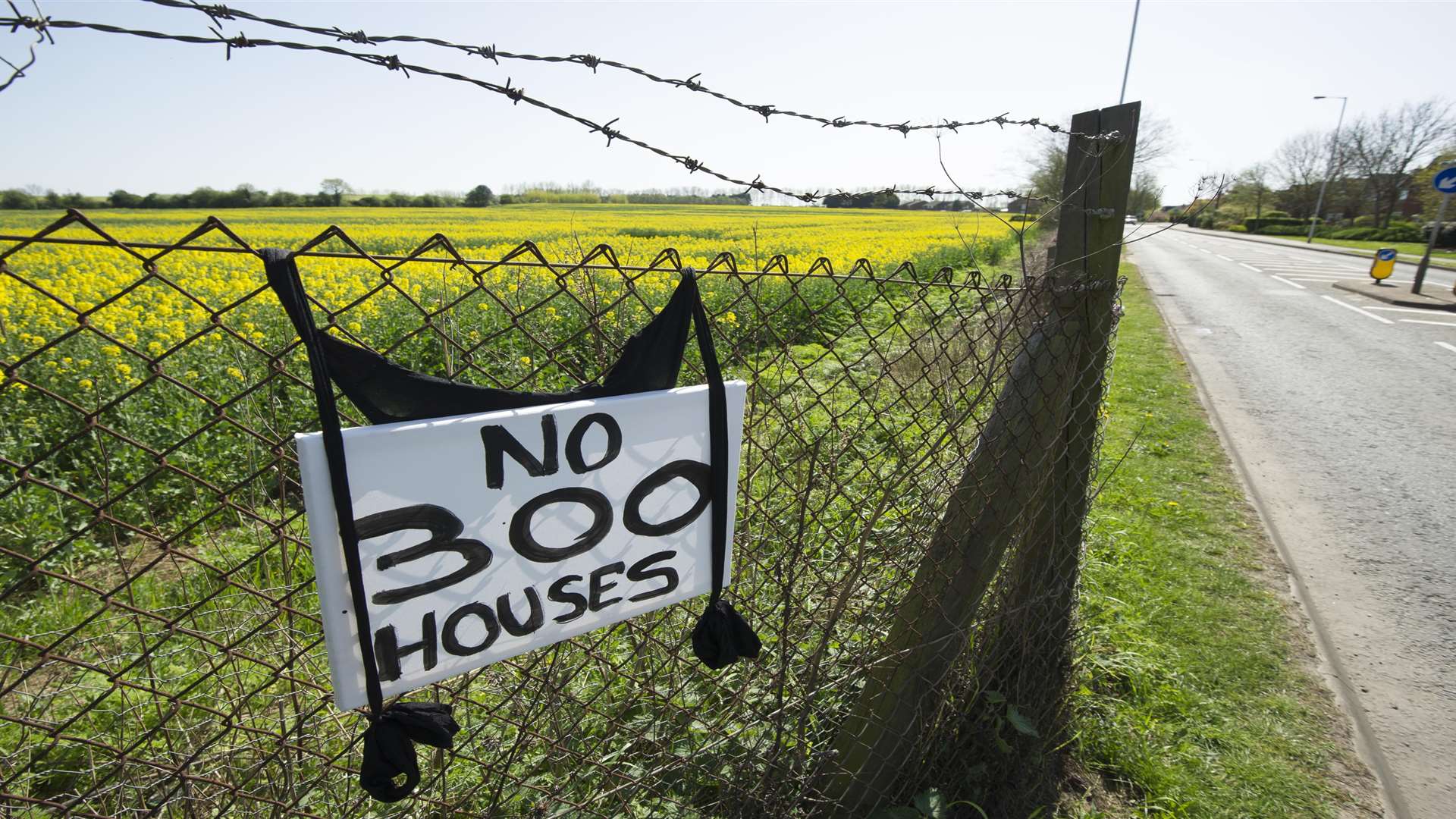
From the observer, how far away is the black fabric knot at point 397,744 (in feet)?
3.71

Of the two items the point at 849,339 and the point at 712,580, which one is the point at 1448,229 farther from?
the point at 712,580

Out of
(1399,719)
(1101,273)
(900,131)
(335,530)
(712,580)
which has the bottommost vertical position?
(1399,719)

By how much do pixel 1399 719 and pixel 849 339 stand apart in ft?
24.2

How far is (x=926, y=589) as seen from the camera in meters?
2.14

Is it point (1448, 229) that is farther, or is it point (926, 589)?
point (1448, 229)

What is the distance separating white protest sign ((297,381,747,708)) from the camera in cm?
109

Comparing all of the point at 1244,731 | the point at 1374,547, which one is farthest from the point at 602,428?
the point at 1374,547

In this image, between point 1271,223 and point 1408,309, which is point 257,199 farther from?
point 1271,223

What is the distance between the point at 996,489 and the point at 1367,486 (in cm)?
464

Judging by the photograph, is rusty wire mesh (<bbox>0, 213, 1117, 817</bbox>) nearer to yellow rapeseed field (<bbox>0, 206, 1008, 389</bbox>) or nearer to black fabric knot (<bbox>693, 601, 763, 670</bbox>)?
black fabric knot (<bbox>693, 601, 763, 670</bbox>)

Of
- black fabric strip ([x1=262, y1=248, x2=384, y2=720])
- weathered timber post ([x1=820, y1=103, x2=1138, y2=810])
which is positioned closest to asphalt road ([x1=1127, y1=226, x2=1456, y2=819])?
weathered timber post ([x1=820, y1=103, x2=1138, y2=810])

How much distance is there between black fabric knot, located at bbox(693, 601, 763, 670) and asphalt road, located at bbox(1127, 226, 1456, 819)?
8.01 feet

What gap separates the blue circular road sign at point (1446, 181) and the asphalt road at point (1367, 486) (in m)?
2.39

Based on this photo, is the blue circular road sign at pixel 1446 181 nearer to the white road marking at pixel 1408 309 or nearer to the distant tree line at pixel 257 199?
the white road marking at pixel 1408 309
